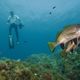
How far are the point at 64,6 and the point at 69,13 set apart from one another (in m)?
2.55

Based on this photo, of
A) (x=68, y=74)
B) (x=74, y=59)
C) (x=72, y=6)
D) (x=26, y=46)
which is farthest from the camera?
(x=26, y=46)

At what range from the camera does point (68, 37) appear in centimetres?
354

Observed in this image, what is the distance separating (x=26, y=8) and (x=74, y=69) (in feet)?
185

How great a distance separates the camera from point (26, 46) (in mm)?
126875

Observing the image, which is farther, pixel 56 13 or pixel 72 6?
pixel 56 13

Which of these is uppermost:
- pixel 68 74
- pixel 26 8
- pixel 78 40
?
pixel 26 8

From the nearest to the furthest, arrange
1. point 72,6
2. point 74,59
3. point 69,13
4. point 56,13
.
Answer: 1. point 74,59
2. point 72,6
3. point 69,13
4. point 56,13

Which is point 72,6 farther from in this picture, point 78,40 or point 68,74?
point 78,40

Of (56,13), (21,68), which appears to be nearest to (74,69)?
(21,68)

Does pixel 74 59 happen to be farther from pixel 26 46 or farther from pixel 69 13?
pixel 26 46

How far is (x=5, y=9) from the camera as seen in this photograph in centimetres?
5769

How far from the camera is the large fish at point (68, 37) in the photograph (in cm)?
349

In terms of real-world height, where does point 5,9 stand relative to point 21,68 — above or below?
above

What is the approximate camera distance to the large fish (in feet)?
11.4
